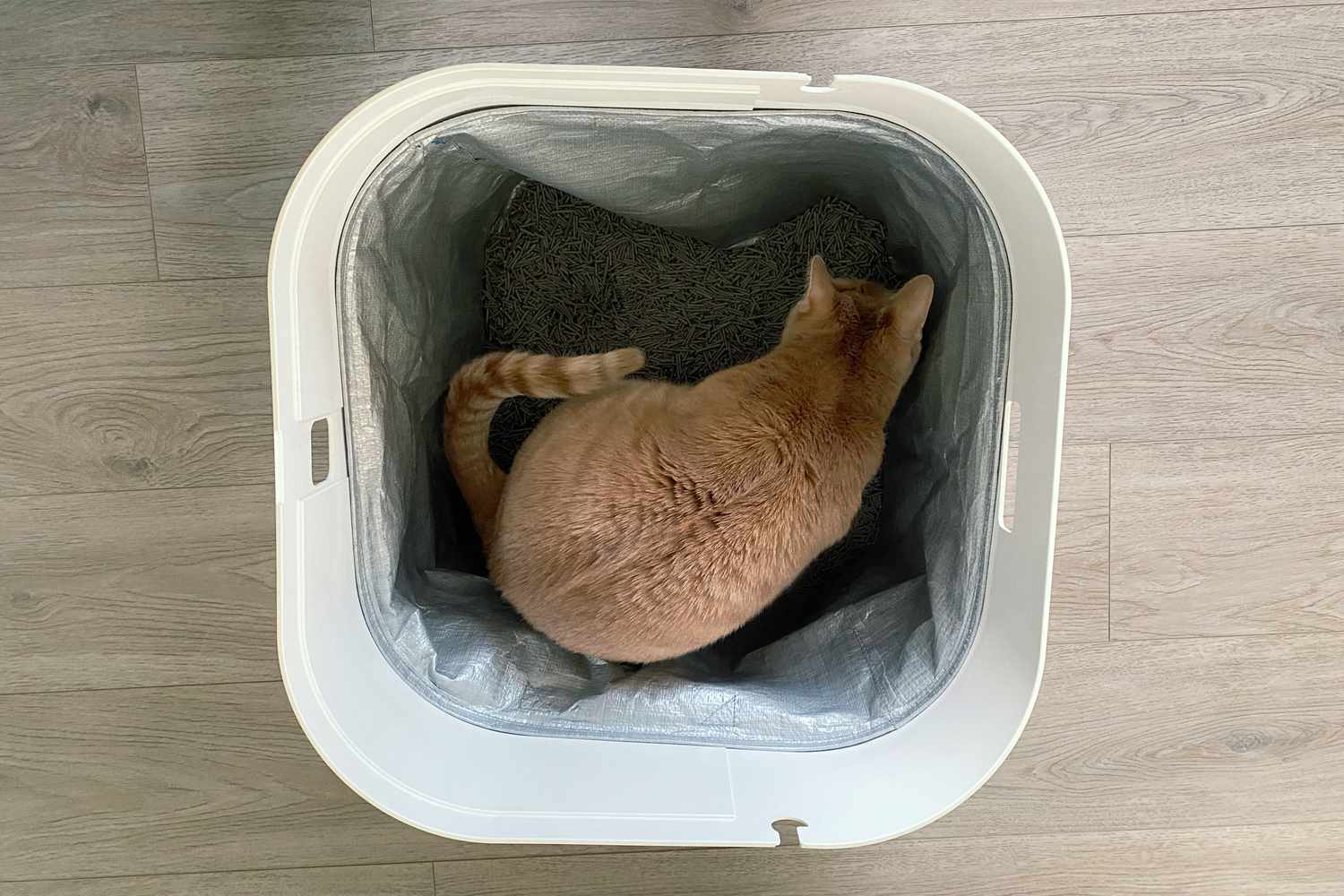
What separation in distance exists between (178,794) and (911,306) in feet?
3.76

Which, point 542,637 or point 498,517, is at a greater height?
point 498,517

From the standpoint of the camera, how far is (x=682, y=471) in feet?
2.55

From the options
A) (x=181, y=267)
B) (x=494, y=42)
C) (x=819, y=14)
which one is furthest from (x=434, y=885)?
(x=819, y=14)

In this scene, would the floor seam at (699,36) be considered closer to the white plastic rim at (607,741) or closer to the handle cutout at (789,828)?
the white plastic rim at (607,741)

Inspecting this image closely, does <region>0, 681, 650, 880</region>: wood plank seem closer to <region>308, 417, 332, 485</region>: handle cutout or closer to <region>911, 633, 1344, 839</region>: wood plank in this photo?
<region>308, 417, 332, 485</region>: handle cutout

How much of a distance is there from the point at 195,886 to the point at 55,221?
910mm

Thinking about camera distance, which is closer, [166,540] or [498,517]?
[498,517]

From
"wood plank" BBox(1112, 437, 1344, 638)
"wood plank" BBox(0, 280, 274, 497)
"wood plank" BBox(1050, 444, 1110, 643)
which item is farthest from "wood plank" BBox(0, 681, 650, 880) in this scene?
"wood plank" BBox(1112, 437, 1344, 638)

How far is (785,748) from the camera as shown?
826mm

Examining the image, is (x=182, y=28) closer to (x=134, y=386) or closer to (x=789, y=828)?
(x=134, y=386)

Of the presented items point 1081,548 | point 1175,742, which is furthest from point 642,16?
point 1175,742

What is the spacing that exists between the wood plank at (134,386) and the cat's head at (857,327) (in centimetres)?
68

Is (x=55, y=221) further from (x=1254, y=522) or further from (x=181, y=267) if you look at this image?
(x=1254, y=522)

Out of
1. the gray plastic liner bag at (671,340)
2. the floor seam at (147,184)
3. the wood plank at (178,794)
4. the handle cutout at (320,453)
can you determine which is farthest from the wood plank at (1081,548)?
the floor seam at (147,184)
